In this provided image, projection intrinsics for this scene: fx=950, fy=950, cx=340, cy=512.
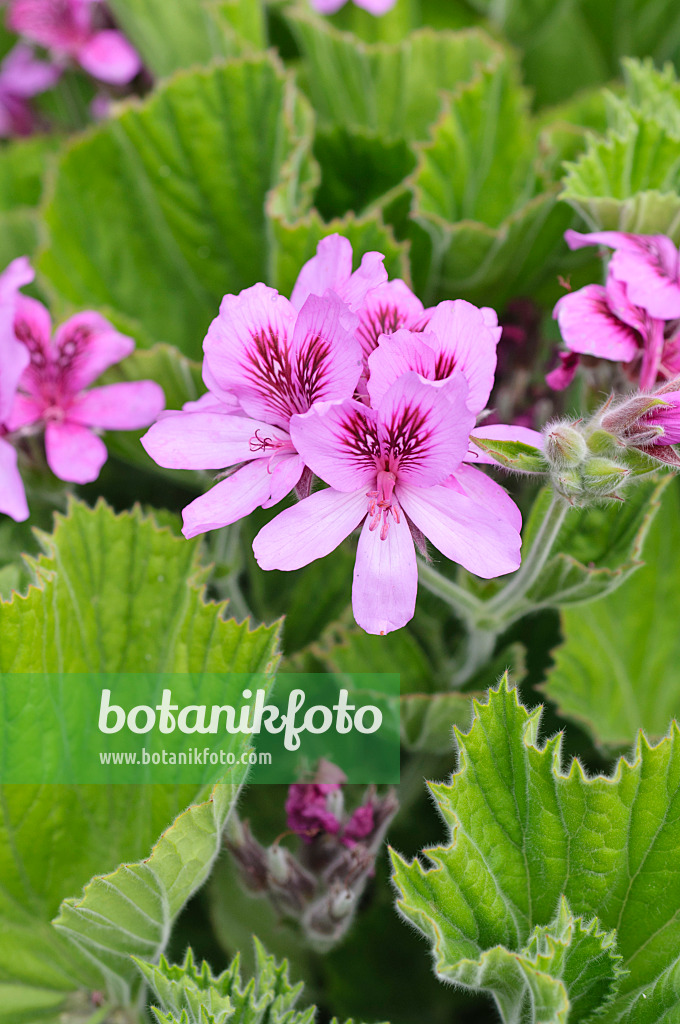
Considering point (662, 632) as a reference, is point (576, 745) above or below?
below

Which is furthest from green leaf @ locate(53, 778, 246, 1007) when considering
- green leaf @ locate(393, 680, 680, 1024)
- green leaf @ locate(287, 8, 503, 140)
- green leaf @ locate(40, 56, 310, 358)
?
green leaf @ locate(287, 8, 503, 140)

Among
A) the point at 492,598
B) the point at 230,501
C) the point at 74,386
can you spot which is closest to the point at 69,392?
the point at 74,386

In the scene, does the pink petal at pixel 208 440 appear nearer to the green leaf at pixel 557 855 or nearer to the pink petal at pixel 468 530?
the pink petal at pixel 468 530

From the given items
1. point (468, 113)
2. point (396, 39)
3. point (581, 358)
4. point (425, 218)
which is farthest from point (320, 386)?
point (396, 39)

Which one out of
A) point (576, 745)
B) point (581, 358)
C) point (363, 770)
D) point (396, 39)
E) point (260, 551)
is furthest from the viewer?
point (396, 39)

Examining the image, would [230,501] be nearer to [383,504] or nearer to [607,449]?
[383,504]

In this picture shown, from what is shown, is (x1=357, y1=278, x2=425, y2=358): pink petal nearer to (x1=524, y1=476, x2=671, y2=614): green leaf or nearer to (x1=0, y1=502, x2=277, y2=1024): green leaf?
(x1=524, y1=476, x2=671, y2=614): green leaf

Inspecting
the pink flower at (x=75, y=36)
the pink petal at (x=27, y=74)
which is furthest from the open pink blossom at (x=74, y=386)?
the pink petal at (x=27, y=74)

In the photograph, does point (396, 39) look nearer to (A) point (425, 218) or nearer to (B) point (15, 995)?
(A) point (425, 218)
